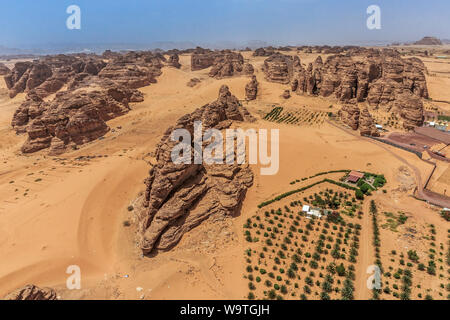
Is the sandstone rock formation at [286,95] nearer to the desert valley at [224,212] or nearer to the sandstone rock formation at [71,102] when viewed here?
the desert valley at [224,212]

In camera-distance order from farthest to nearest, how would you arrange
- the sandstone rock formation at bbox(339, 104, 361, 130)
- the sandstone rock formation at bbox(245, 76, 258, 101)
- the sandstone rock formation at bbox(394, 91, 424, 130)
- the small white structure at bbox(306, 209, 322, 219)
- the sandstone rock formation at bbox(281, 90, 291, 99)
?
the sandstone rock formation at bbox(245, 76, 258, 101), the sandstone rock formation at bbox(281, 90, 291, 99), the sandstone rock formation at bbox(394, 91, 424, 130), the sandstone rock formation at bbox(339, 104, 361, 130), the small white structure at bbox(306, 209, 322, 219)

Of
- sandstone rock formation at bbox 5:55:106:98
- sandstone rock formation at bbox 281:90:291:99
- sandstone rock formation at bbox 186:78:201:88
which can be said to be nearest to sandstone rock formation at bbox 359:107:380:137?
sandstone rock formation at bbox 281:90:291:99

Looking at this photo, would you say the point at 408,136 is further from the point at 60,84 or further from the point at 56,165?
the point at 60,84

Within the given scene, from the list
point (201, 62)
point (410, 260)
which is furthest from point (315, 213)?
point (201, 62)

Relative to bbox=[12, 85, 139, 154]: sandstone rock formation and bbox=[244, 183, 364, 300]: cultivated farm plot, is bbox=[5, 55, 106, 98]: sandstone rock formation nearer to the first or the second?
bbox=[12, 85, 139, 154]: sandstone rock formation

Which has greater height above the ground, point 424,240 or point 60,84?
point 60,84
